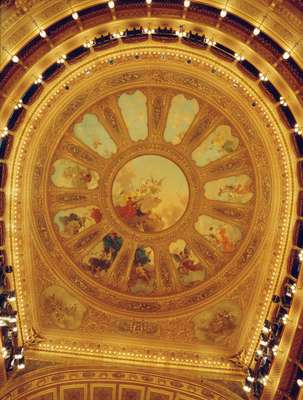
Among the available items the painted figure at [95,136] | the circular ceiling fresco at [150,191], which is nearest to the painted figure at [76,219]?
the circular ceiling fresco at [150,191]

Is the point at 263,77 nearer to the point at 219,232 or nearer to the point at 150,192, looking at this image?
the point at 150,192

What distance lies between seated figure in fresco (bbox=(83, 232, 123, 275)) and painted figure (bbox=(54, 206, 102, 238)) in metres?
0.85

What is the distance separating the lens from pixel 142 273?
1480 cm

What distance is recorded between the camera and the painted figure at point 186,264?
48.0 ft

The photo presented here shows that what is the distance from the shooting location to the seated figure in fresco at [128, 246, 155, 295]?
14703mm

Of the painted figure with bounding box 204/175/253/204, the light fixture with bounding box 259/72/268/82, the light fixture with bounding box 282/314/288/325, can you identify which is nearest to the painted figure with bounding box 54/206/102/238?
the painted figure with bounding box 204/175/253/204

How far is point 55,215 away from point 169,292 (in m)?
5.07

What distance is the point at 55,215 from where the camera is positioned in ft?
46.7

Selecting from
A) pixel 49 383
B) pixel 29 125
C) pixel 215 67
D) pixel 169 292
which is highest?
pixel 215 67

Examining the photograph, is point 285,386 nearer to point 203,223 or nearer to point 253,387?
point 253,387

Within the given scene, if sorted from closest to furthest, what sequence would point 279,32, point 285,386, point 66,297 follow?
point 279,32
point 285,386
point 66,297

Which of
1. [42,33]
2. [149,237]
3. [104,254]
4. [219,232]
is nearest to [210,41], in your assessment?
[42,33]

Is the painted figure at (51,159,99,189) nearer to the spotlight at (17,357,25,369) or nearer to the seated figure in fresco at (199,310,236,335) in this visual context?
the spotlight at (17,357,25,369)

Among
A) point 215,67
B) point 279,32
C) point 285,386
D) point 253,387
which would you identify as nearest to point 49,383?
point 253,387
